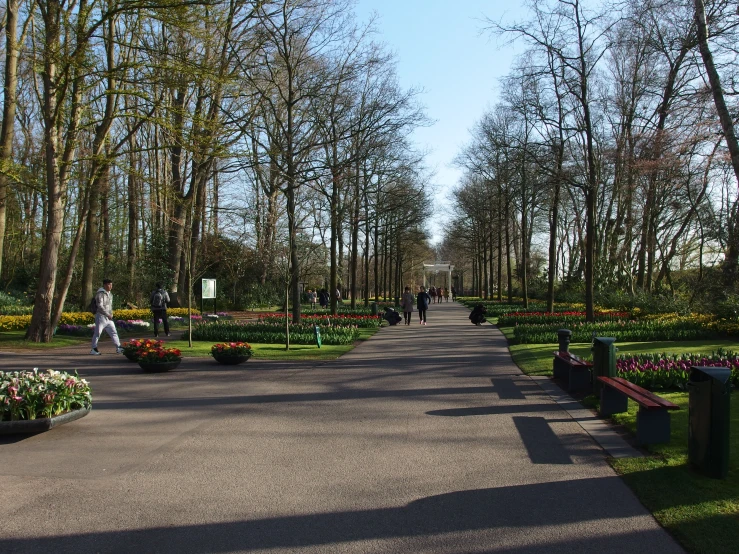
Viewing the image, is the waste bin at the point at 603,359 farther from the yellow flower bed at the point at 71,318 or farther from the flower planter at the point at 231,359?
the yellow flower bed at the point at 71,318

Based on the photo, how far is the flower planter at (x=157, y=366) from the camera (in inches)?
471

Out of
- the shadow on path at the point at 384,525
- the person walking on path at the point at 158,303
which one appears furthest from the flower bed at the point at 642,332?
the shadow on path at the point at 384,525

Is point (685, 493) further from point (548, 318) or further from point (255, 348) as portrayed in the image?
point (548, 318)

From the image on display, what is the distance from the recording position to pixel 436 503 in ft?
15.9

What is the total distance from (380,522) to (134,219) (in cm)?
2961

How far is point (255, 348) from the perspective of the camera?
16438 mm

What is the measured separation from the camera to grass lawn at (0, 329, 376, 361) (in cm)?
1483

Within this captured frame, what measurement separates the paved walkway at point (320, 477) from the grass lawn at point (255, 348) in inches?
178

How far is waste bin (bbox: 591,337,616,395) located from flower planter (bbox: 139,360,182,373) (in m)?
7.90

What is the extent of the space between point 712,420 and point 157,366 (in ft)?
32.4

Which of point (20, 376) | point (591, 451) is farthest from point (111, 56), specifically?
point (591, 451)

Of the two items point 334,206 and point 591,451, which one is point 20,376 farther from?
point 334,206

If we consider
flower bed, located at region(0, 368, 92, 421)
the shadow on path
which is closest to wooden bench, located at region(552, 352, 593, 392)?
the shadow on path

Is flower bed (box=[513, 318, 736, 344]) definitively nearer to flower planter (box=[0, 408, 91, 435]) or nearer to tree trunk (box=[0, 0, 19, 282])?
flower planter (box=[0, 408, 91, 435])
